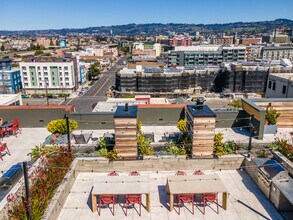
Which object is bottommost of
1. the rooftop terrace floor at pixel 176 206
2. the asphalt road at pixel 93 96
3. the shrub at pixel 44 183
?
the asphalt road at pixel 93 96

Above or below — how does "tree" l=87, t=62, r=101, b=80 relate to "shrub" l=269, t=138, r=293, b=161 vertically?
below

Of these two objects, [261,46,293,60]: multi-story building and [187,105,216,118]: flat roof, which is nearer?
[187,105,216,118]: flat roof

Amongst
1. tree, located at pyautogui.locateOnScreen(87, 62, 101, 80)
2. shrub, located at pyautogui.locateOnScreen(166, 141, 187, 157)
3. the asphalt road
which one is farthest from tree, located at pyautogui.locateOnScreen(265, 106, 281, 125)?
tree, located at pyautogui.locateOnScreen(87, 62, 101, 80)

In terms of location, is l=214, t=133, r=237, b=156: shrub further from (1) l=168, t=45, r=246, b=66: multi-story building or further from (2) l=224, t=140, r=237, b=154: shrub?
(1) l=168, t=45, r=246, b=66: multi-story building

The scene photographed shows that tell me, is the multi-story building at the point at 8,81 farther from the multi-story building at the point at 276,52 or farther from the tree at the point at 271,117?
the multi-story building at the point at 276,52

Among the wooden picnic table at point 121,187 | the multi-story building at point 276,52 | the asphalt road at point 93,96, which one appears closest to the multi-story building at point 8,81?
the asphalt road at point 93,96

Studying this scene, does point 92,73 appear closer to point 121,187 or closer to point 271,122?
point 271,122
